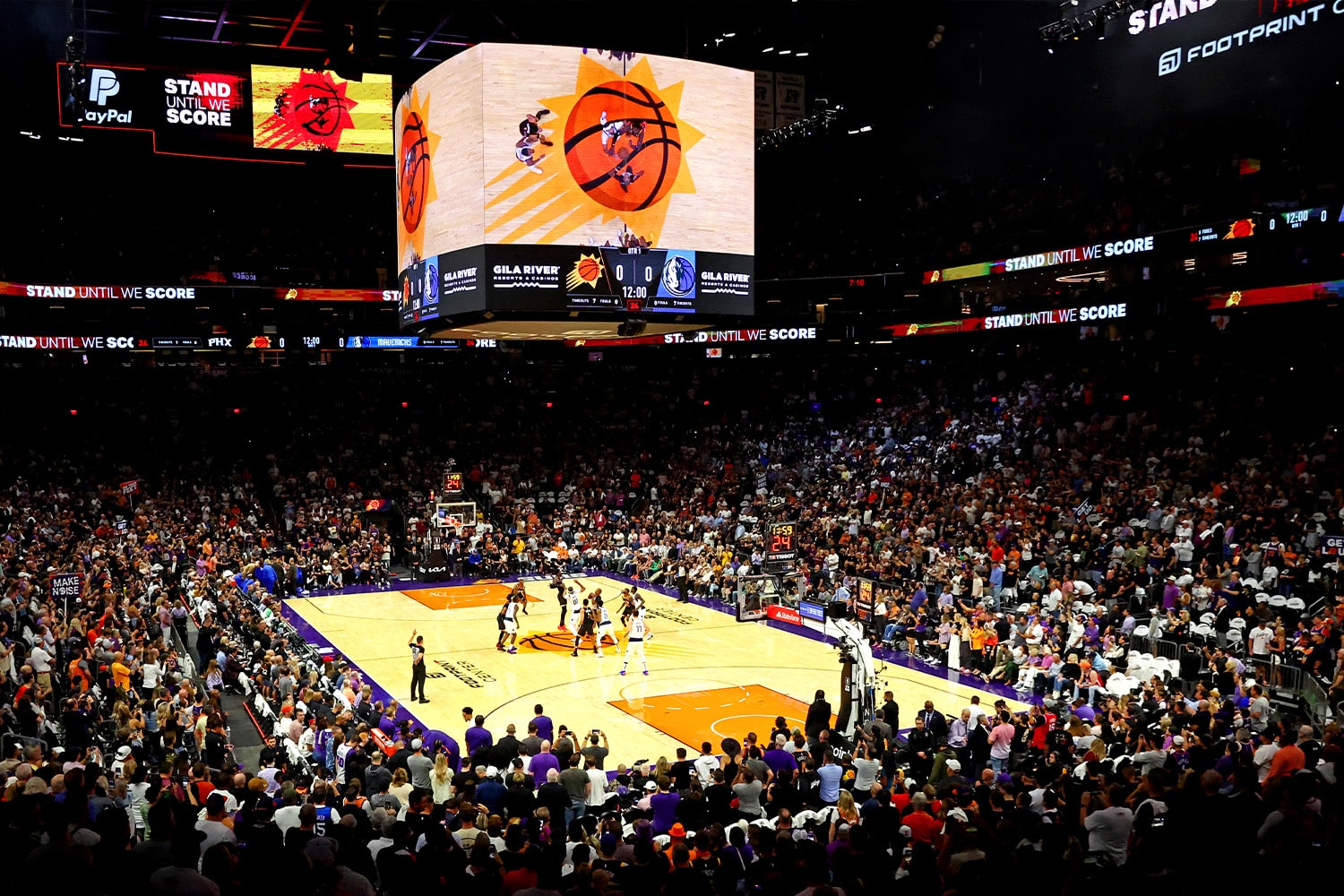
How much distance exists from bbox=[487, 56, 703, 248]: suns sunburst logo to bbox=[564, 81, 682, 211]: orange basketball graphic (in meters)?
0.01

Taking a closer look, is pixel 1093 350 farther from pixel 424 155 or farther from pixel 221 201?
pixel 221 201

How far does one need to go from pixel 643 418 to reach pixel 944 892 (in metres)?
37.7

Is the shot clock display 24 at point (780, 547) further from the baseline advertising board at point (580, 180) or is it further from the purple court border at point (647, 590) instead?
the baseline advertising board at point (580, 180)

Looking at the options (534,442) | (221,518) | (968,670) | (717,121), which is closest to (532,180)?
(717,121)

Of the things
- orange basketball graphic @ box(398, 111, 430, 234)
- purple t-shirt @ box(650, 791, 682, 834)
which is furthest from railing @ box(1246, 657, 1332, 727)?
orange basketball graphic @ box(398, 111, 430, 234)

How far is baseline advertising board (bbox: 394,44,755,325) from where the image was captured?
1580cm

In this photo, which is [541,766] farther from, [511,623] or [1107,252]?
[1107,252]

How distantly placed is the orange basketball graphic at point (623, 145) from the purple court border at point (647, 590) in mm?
8161

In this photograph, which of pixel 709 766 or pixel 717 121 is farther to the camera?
pixel 717 121

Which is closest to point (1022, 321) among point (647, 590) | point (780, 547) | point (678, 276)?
point (780, 547)

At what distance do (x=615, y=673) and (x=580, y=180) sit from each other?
9672 millimetres

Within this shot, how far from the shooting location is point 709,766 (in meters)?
12.1

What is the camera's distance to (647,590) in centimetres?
3128

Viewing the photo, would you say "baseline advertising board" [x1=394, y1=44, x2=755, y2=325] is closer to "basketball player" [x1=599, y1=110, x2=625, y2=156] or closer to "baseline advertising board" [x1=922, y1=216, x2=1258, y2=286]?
"basketball player" [x1=599, y1=110, x2=625, y2=156]
